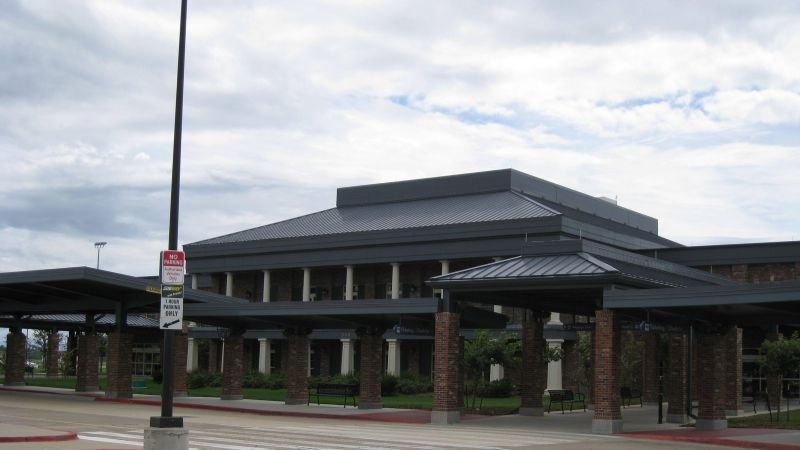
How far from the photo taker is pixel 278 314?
39688mm

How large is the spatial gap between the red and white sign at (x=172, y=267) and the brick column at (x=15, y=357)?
149 feet

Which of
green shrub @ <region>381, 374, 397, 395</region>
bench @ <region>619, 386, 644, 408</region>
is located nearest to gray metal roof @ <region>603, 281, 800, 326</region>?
bench @ <region>619, 386, 644, 408</region>

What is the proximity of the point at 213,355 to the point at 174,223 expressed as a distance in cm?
6038

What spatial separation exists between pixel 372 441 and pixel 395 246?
4113 centimetres

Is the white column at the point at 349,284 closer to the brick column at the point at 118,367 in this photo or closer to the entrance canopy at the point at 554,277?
the brick column at the point at 118,367

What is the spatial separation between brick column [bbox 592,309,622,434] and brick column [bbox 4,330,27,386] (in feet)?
130

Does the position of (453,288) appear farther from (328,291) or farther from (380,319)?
(328,291)

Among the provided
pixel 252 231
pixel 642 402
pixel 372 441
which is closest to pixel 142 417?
pixel 372 441

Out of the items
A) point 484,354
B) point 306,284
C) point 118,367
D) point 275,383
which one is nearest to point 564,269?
point 484,354

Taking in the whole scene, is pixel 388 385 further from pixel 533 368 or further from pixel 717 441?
pixel 717 441

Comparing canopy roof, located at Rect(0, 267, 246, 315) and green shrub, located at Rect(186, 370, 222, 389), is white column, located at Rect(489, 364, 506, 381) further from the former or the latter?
canopy roof, located at Rect(0, 267, 246, 315)

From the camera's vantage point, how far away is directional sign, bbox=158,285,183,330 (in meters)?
15.7

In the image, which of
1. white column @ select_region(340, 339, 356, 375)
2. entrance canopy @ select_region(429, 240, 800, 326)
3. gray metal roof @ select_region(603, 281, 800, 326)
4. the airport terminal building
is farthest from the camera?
white column @ select_region(340, 339, 356, 375)

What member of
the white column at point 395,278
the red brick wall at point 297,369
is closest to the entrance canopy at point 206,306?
the red brick wall at point 297,369
